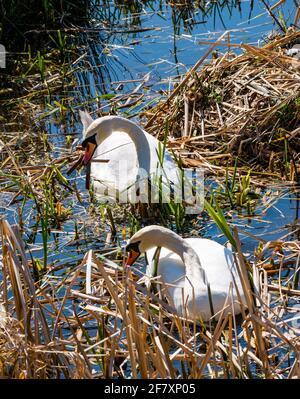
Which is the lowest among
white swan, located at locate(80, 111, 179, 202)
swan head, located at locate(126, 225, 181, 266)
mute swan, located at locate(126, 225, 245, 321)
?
mute swan, located at locate(126, 225, 245, 321)

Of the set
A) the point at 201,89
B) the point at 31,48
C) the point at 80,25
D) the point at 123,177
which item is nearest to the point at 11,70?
the point at 31,48

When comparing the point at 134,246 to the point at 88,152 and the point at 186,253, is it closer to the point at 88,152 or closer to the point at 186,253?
the point at 186,253

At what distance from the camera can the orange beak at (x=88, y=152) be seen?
7711mm

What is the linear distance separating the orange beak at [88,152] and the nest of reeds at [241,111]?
60cm

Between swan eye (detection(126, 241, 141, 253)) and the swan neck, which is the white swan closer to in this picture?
swan eye (detection(126, 241, 141, 253))

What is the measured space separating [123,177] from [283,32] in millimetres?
2946

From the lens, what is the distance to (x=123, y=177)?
7559mm

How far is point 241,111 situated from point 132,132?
109cm

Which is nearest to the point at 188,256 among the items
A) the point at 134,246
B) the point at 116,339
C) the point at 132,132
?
the point at 134,246

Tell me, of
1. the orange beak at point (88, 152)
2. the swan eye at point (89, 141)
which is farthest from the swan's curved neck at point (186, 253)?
the swan eye at point (89, 141)

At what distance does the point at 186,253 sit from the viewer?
5.80 meters

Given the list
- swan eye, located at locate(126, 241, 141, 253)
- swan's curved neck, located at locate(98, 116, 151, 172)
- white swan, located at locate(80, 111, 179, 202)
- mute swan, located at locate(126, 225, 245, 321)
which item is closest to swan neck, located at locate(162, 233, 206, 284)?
mute swan, located at locate(126, 225, 245, 321)

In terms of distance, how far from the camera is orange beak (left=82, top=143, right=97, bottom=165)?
771cm

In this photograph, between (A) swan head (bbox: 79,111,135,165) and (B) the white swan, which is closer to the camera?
(B) the white swan
